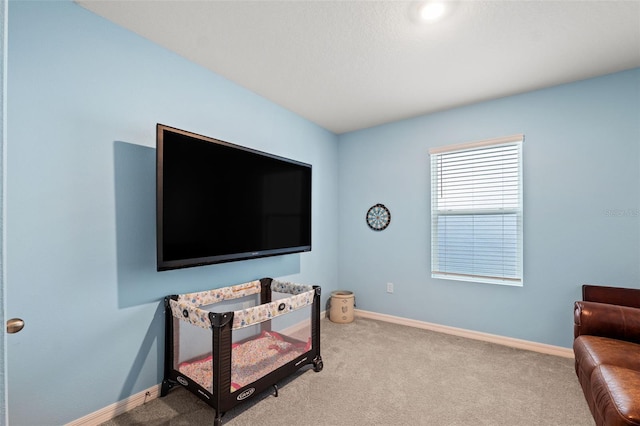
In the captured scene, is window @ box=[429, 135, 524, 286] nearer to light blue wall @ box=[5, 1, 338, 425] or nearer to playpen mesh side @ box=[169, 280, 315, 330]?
playpen mesh side @ box=[169, 280, 315, 330]

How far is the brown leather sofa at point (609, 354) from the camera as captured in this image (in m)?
1.27

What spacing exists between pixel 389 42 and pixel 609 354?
2377 millimetres

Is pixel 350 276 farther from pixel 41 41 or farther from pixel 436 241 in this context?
pixel 41 41

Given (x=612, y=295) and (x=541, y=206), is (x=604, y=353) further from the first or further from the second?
(x=541, y=206)

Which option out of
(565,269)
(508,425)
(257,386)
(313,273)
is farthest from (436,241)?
(257,386)

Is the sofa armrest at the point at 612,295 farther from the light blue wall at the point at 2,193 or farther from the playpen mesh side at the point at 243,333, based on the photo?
the light blue wall at the point at 2,193

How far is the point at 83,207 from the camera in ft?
5.50

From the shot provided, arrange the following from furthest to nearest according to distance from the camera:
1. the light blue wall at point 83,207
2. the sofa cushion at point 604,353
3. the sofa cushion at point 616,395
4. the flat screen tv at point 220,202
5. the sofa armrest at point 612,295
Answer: the sofa armrest at point 612,295 → the flat screen tv at point 220,202 → the sofa cushion at point 604,353 → the light blue wall at point 83,207 → the sofa cushion at point 616,395

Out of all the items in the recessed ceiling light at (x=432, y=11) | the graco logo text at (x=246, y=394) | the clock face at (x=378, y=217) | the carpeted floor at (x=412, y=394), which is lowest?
the carpeted floor at (x=412, y=394)

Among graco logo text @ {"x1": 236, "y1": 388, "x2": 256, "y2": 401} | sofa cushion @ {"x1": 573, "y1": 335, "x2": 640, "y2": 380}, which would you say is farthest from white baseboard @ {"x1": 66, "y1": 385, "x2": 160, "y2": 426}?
sofa cushion @ {"x1": 573, "y1": 335, "x2": 640, "y2": 380}

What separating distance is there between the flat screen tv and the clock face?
1.18 metres

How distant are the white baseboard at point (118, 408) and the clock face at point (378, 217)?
8.89 ft

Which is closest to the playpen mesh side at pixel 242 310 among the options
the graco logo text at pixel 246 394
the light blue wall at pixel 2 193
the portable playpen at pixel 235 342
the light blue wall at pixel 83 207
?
the portable playpen at pixel 235 342

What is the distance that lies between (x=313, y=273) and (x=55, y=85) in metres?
2.80
